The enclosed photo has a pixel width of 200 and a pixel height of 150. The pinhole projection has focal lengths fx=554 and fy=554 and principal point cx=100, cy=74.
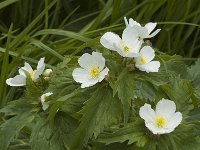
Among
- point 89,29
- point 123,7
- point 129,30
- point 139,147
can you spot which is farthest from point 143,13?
point 139,147

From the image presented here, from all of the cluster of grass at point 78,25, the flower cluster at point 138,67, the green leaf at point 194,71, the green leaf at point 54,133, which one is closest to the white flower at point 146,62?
the flower cluster at point 138,67

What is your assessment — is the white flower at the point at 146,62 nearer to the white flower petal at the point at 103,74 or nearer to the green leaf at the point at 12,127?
the white flower petal at the point at 103,74

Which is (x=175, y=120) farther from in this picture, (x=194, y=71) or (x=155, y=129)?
(x=194, y=71)

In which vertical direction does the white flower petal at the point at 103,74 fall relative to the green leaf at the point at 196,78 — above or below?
below

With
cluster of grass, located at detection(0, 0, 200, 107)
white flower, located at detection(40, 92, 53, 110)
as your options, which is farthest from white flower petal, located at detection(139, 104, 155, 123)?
cluster of grass, located at detection(0, 0, 200, 107)

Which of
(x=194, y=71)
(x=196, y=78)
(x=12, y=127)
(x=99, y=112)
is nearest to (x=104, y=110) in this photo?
(x=99, y=112)
